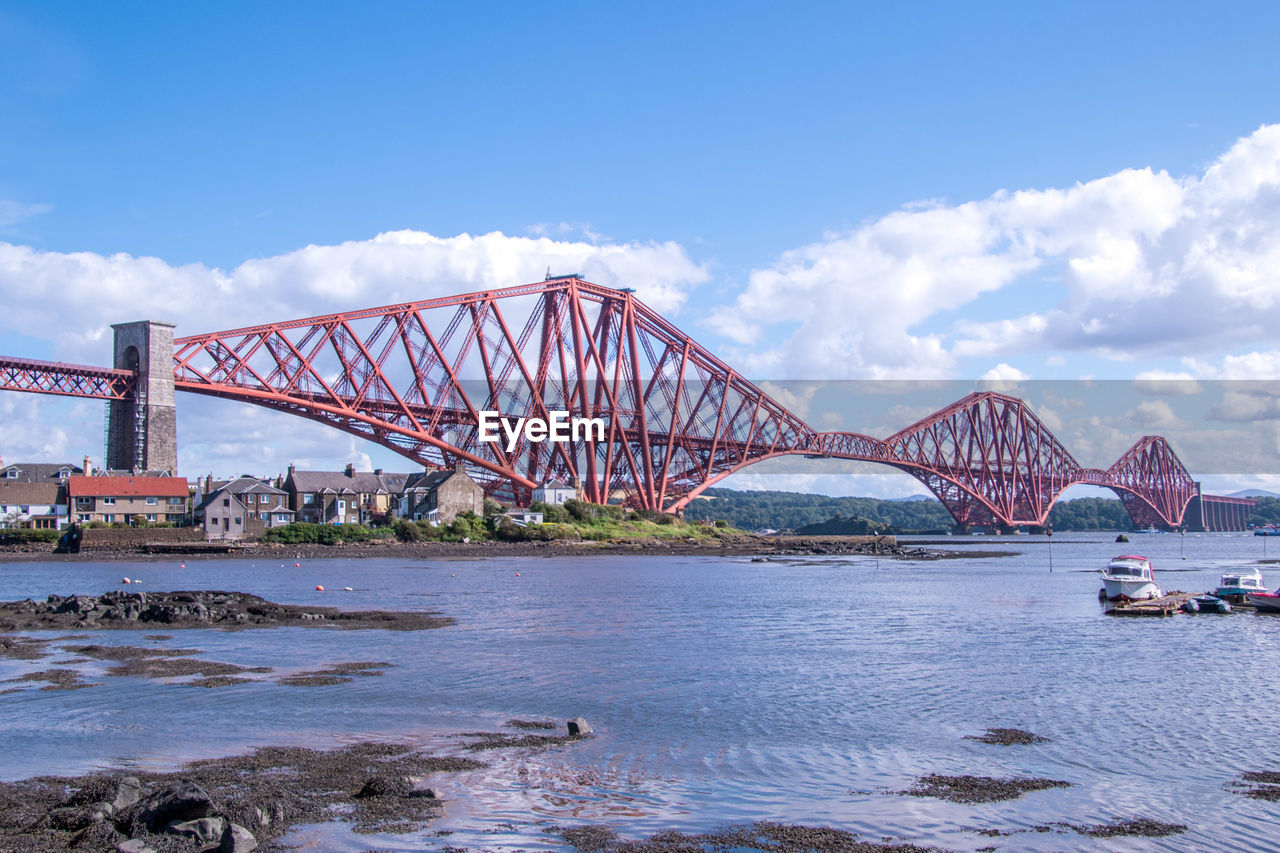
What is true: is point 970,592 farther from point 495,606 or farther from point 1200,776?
point 1200,776

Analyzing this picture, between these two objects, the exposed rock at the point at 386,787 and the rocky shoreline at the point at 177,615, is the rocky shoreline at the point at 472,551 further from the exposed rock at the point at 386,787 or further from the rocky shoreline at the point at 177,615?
the exposed rock at the point at 386,787

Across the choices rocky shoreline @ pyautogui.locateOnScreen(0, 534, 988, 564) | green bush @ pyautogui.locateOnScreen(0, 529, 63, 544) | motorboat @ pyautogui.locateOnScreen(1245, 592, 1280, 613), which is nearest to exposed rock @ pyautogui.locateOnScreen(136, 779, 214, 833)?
motorboat @ pyautogui.locateOnScreen(1245, 592, 1280, 613)

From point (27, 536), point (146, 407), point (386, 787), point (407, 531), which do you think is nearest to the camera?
point (386, 787)

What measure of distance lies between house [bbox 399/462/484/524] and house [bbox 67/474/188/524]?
18.8 meters

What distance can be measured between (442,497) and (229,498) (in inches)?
624

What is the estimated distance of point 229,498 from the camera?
72000 millimetres

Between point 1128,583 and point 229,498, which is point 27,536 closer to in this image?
point 229,498

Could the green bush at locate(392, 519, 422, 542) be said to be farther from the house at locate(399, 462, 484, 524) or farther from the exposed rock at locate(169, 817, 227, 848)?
the exposed rock at locate(169, 817, 227, 848)

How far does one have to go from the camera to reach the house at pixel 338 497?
80.6 metres

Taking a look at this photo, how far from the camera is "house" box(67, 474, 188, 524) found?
6619 centimetres

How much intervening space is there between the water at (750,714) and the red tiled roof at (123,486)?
3825 centimetres

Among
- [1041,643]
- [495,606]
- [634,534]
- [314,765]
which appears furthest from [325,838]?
[634,534]

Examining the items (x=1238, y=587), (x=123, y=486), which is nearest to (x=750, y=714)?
(x=1238, y=587)

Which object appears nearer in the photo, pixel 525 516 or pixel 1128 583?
pixel 1128 583
